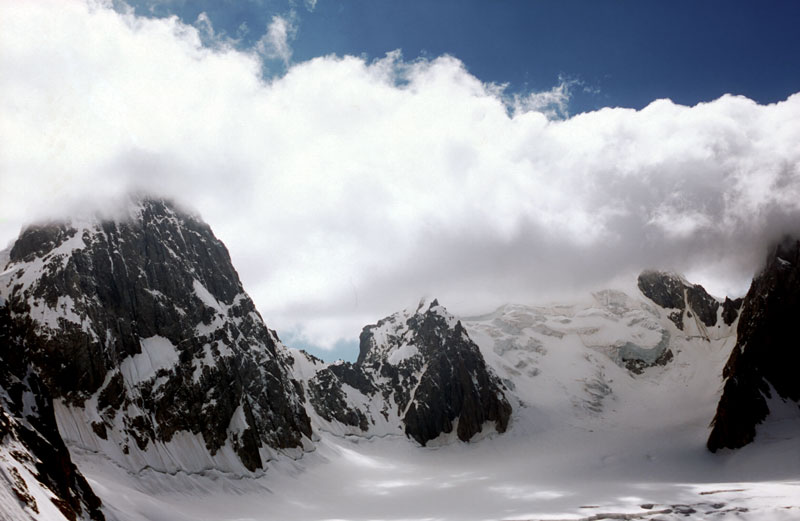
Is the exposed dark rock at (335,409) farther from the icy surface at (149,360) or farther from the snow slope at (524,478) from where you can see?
the icy surface at (149,360)

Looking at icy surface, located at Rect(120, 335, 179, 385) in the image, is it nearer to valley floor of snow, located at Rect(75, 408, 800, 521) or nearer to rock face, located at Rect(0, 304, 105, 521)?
valley floor of snow, located at Rect(75, 408, 800, 521)

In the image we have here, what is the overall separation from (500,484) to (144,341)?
86.5 meters

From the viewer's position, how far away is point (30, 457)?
42156 mm

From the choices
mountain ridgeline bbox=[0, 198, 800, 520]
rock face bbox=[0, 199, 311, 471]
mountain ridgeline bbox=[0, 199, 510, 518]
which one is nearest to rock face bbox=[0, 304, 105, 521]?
mountain ridgeline bbox=[0, 199, 510, 518]

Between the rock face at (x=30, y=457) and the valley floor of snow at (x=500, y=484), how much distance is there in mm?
14845

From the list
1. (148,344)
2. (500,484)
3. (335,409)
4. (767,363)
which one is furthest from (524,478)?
(148,344)

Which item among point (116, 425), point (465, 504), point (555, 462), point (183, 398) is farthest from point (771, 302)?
point (116, 425)

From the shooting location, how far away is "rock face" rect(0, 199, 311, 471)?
10281 centimetres

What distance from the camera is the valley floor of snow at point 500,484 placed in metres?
81.6

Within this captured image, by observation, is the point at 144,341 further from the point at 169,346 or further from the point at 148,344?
the point at 169,346

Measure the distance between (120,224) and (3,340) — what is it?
74066 mm

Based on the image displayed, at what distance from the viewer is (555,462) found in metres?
153

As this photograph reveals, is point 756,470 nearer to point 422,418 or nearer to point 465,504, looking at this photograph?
point 465,504

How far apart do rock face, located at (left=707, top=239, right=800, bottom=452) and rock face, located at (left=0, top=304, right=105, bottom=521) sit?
449ft
